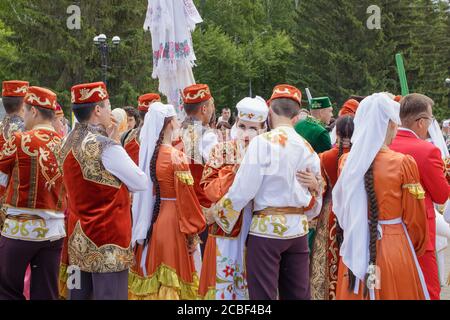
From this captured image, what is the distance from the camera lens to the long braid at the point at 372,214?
4.62 m

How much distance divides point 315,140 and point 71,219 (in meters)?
2.66

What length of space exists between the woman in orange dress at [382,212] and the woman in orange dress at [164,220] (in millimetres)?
1857

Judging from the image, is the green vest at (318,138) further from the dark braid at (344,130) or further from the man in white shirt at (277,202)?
the man in white shirt at (277,202)

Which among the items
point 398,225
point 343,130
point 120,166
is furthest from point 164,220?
point 398,225

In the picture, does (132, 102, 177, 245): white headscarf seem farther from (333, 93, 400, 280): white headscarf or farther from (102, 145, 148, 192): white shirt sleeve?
(333, 93, 400, 280): white headscarf

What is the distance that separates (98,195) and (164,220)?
4.88 ft

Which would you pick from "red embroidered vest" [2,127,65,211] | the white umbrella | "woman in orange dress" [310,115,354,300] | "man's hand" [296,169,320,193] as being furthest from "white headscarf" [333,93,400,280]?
the white umbrella

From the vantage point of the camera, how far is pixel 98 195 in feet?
16.1

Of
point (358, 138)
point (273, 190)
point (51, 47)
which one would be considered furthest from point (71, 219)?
point (51, 47)

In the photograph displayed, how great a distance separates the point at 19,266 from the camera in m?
5.58

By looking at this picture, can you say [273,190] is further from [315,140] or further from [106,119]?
[315,140]

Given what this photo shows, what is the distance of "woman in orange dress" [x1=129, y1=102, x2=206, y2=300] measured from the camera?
244 inches

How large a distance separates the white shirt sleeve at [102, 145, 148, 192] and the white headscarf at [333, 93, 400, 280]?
1.41 m

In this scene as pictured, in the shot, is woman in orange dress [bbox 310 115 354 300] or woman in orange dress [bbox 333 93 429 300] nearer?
woman in orange dress [bbox 333 93 429 300]
